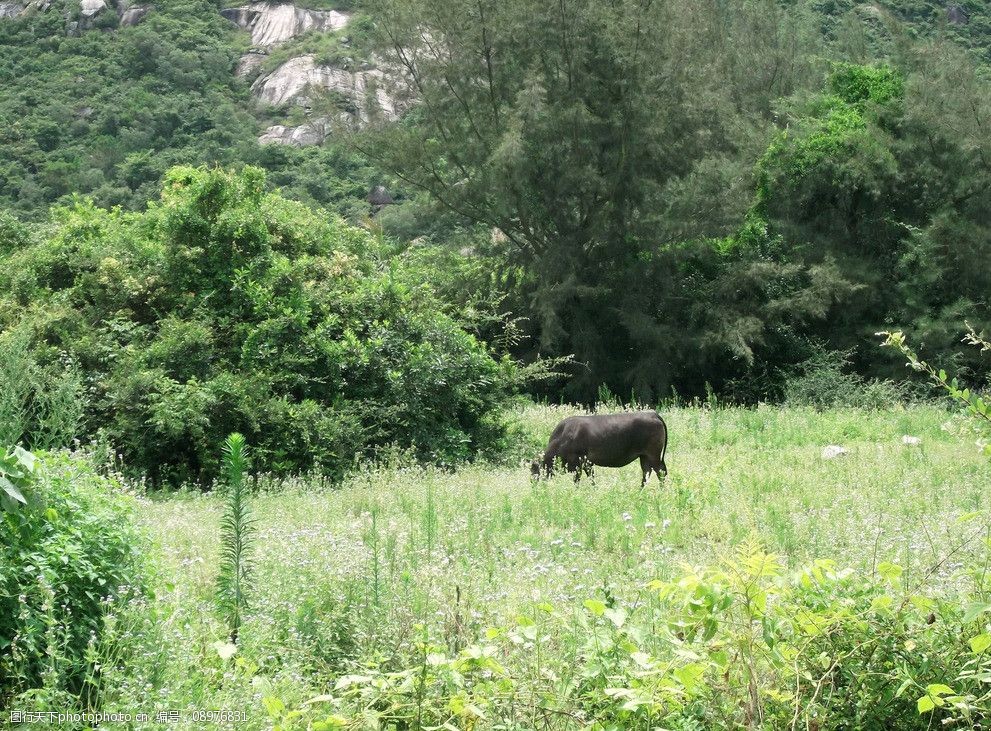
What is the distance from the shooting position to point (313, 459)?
13602mm

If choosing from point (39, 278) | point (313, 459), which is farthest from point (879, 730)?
point (39, 278)

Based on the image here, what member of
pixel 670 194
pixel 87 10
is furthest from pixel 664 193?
pixel 87 10

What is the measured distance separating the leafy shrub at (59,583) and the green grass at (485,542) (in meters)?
0.30

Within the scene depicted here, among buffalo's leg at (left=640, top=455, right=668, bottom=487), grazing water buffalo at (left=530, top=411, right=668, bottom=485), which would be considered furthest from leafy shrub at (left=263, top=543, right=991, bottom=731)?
buffalo's leg at (left=640, top=455, right=668, bottom=487)

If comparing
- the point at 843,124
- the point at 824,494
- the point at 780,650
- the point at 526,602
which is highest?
the point at 843,124

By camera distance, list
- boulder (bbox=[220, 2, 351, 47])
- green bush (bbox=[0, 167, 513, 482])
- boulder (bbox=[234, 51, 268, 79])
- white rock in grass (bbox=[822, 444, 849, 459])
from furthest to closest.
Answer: boulder (bbox=[220, 2, 351, 47]) < boulder (bbox=[234, 51, 268, 79]) < green bush (bbox=[0, 167, 513, 482]) < white rock in grass (bbox=[822, 444, 849, 459])

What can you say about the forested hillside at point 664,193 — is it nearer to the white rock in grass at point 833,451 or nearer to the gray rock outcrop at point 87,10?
the white rock in grass at point 833,451

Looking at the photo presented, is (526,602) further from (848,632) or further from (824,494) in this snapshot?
(824,494)

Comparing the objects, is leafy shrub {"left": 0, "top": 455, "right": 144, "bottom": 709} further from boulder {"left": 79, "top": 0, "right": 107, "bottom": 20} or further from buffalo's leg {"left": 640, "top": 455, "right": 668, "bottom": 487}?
boulder {"left": 79, "top": 0, "right": 107, "bottom": 20}

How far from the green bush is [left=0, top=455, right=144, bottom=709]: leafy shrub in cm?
777

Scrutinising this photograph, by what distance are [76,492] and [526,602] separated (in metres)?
2.46

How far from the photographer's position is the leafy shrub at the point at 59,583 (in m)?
4.59

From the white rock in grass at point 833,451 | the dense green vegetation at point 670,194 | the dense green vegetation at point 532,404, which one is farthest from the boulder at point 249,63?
the white rock in grass at point 833,451

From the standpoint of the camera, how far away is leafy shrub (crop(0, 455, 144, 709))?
Answer: 15.0 ft
